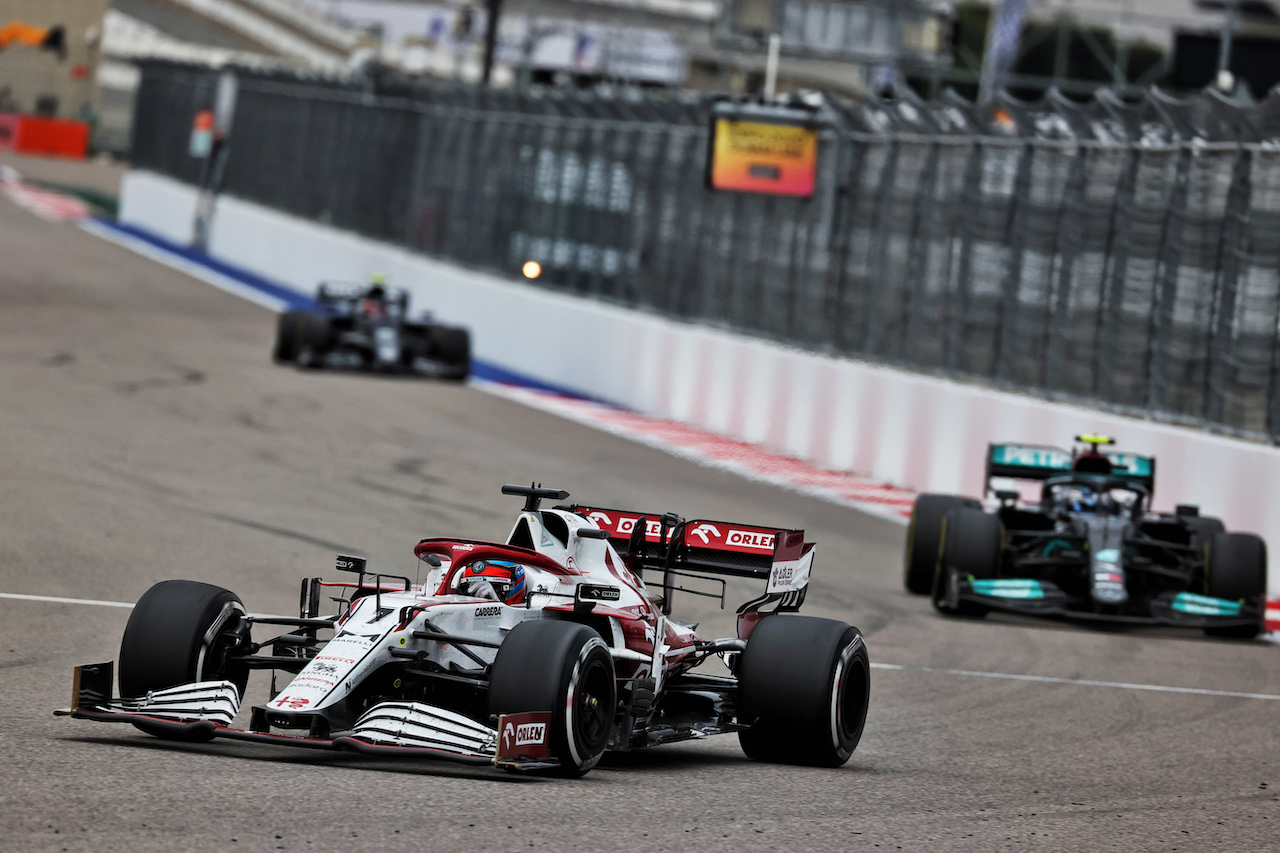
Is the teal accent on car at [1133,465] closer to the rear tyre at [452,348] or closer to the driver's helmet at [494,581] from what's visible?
the driver's helmet at [494,581]

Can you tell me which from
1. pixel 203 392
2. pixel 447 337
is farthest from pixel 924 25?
pixel 203 392

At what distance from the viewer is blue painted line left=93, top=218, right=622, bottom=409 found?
996 inches

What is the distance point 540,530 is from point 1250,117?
894cm

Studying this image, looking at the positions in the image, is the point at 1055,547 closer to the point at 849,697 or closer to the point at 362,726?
the point at 849,697

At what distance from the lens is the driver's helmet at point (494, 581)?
24.8ft

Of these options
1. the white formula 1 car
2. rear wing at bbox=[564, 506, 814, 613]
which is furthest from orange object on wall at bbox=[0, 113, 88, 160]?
the white formula 1 car

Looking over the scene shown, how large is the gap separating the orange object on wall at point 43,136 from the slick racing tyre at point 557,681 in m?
63.7

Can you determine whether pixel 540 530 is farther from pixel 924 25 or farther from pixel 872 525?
pixel 924 25

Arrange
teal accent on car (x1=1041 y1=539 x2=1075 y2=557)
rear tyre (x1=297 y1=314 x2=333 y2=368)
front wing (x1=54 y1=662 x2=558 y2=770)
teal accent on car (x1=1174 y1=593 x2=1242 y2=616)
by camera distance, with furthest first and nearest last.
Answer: rear tyre (x1=297 y1=314 x2=333 y2=368), teal accent on car (x1=1041 y1=539 x2=1075 y2=557), teal accent on car (x1=1174 y1=593 x2=1242 y2=616), front wing (x1=54 y1=662 x2=558 y2=770)

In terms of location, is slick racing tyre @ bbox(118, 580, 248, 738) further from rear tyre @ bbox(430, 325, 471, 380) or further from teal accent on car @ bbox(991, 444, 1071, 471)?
rear tyre @ bbox(430, 325, 471, 380)

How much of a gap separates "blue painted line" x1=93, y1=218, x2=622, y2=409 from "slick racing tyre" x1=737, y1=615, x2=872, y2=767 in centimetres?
1589

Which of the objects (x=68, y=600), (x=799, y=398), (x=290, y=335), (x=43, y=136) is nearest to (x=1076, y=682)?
(x=68, y=600)

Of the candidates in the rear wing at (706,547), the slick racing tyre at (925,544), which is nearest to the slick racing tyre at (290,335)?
the slick racing tyre at (925,544)

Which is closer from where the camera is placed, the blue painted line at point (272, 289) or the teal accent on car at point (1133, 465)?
the teal accent on car at point (1133, 465)
